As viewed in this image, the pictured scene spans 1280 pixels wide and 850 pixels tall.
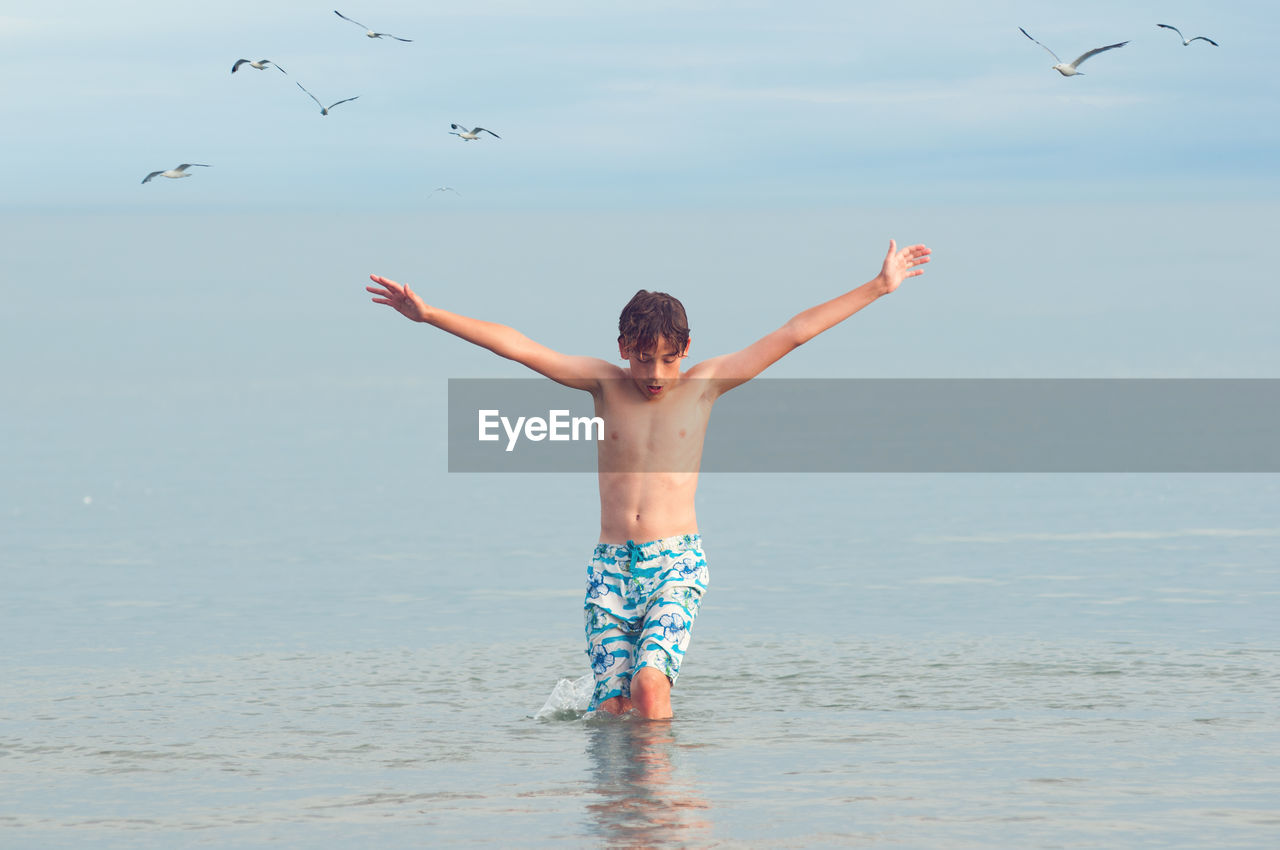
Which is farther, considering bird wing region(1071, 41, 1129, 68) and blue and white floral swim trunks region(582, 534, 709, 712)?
bird wing region(1071, 41, 1129, 68)

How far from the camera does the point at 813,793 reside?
257 inches

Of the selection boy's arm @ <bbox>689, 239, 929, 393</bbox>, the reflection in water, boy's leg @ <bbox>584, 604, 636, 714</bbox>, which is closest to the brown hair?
boy's arm @ <bbox>689, 239, 929, 393</bbox>

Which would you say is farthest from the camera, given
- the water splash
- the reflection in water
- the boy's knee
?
the water splash

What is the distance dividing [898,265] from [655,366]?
123cm

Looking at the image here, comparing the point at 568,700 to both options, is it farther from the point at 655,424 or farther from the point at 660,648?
the point at 655,424

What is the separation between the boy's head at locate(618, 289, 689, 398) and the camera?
770cm

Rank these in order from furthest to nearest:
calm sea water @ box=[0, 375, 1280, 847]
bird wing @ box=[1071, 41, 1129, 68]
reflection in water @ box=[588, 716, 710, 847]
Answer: bird wing @ box=[1071, 41, 1129, 68] < calm sea water @ box=[0, 375, 1280, 847] < reflection in water @ box=[588, 716, 710, 847]

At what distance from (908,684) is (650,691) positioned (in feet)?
5.39

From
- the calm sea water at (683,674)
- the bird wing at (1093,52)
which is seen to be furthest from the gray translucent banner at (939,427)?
the bird wing at (1093,52)

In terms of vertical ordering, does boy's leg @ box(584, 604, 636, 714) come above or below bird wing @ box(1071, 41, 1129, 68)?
below

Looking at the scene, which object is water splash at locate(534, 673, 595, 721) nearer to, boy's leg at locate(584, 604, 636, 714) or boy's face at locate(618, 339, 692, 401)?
boy's leg at locate(584, 604, 636, 714)

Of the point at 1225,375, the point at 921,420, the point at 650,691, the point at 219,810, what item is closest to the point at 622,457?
the point at 650,691

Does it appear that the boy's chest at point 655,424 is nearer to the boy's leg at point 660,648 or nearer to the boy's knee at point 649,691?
the boy's leg at point 660,648

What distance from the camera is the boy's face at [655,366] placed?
7793mm
